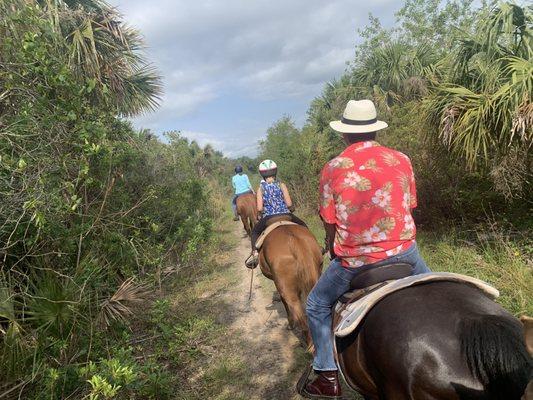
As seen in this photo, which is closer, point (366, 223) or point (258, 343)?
point (366, 223)

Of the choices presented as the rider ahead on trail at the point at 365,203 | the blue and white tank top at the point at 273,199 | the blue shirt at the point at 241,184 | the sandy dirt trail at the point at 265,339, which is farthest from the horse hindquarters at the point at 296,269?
the blue shirt at the point at 241,184

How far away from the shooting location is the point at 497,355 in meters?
1.57

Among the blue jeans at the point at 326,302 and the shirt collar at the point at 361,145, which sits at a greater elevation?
the shirt collar at the point at 361,145

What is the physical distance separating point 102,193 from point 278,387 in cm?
314

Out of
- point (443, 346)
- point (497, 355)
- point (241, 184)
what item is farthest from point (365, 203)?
point (241, 184)

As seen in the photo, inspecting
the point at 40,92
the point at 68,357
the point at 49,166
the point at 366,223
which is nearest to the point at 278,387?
the point at 68,357

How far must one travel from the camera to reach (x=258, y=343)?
16.7 ft

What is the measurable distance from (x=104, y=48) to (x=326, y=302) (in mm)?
7376

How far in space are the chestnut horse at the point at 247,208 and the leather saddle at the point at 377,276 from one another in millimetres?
8345

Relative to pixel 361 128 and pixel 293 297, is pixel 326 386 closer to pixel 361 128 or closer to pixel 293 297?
pixel 293 297

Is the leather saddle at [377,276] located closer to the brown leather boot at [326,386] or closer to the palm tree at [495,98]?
the brown leather boot at [326,386]

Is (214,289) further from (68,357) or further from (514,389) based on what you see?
(514,389)

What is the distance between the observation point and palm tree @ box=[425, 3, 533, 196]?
4.77m

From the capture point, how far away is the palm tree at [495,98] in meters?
4.77
